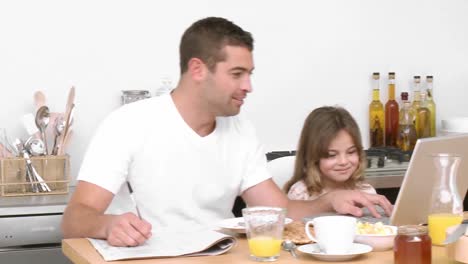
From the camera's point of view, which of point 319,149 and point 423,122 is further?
point 423,122

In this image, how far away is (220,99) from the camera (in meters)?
2.60

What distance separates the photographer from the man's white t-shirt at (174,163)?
2471 millimetres

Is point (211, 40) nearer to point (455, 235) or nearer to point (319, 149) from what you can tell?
point (319, 149)

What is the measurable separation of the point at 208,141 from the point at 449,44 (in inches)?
76.9

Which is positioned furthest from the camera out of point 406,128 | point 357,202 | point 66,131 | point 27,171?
point 406,128

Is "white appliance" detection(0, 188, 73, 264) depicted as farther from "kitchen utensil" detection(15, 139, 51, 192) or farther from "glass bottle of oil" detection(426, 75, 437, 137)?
"glass bottle of oil" detection(426, 75, 437, 137)

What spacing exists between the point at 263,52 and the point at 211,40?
3.72 ft

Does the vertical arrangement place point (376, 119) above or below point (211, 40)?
below

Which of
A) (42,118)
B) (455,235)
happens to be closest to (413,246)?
(455,235)

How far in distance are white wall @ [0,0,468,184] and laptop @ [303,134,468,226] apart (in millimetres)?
1597

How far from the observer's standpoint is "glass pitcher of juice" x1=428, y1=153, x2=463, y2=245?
1.87 metres

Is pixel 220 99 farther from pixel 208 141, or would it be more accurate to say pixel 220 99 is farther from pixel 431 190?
pixel 431 190

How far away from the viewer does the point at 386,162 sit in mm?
3607

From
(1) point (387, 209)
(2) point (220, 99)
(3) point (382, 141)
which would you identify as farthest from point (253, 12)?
(1) point (387, 209)
